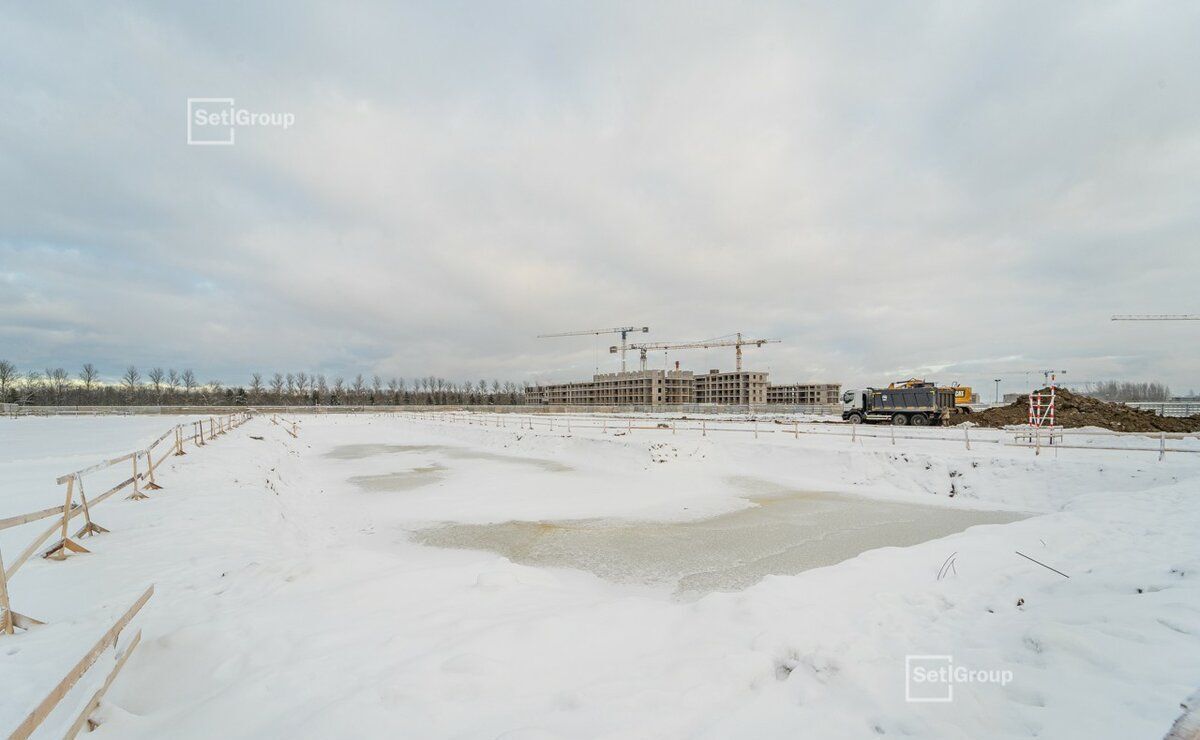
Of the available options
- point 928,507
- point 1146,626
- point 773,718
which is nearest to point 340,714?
point 773,718

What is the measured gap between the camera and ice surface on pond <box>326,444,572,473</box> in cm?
2047

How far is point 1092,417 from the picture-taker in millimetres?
26656

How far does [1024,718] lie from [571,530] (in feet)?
26.6

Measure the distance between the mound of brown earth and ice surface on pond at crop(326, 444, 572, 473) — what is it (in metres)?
28.4

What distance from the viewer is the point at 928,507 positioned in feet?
40.9

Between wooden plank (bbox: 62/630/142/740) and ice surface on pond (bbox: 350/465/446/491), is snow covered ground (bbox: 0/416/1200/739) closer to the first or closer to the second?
wooden plank (bbox: 62/630/142/740)

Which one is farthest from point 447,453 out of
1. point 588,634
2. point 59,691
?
point 59,691

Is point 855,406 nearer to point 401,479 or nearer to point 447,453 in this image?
point 447,453

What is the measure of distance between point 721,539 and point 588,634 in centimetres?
561

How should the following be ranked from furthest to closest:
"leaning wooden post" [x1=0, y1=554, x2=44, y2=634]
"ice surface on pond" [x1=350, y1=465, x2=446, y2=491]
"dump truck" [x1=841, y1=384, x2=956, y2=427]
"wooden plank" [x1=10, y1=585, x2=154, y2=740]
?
"dump truck" [x1=841, y1=384, x2=956, y2=427] → "ice surface on pond" [x1=350, y1=465, x2=446, y2=491] → "leaning wooden post" [x1=0, y1=554, x2=44, y2=634] → "wooden plank" [x1=10, y1=585, x2=154, y2=740]

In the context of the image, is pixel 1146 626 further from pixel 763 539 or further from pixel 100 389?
pixel 100 389

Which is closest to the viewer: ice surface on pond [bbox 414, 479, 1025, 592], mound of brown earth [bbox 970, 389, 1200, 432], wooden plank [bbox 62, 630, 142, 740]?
wooden plank [bbox 62, 630, 142, 740]

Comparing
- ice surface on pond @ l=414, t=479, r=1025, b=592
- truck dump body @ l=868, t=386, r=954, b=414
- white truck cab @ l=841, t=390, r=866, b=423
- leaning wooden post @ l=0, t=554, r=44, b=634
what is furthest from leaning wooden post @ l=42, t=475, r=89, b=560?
truck dump body @ l=868, t=386, r=954, b=414

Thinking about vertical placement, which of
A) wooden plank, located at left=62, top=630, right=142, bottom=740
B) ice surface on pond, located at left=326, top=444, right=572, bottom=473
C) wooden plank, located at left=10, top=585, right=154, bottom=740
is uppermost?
wooden plank, located at left=10, top=585, right=154, bottom=740
